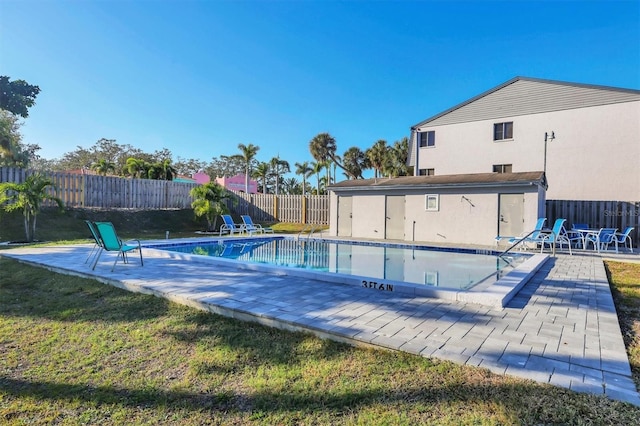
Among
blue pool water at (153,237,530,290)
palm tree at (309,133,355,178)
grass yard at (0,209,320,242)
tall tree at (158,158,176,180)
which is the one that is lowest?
blue pool water at (153,237,530,290)

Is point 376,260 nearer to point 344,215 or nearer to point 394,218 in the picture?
point 394,218

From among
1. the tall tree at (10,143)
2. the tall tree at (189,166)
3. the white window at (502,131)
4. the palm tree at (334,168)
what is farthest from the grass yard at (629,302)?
the tall tree at (189,166)

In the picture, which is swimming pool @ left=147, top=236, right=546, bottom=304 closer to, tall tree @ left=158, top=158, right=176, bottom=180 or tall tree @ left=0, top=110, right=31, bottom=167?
tall tree @ left=158, top=158, right=176, bottom=180

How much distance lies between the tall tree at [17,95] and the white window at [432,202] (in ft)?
90.9

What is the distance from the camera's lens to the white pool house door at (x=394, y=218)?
15.0 meters

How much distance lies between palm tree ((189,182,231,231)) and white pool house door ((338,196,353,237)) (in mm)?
6646

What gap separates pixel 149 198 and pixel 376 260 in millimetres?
16456

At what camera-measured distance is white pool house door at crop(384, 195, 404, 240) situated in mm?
14992

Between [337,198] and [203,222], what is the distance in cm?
912

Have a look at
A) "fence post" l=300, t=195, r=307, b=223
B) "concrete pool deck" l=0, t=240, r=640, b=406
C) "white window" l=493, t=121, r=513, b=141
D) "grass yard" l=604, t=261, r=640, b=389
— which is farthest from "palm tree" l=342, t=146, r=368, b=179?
"concrete pool deck" l=0, t=240, r=640, b=406

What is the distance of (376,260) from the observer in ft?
31.9

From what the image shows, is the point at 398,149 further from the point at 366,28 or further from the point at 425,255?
the point at 425,255

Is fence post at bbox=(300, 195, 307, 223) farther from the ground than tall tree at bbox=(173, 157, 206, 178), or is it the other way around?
tall tree at bbox=(173, 157, 206, 178)

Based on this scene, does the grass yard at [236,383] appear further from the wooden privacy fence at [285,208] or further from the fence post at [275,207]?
the fence post at [275,207]
